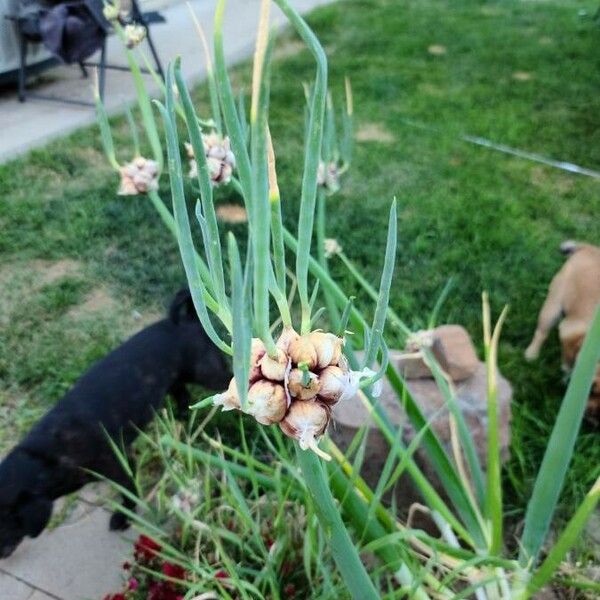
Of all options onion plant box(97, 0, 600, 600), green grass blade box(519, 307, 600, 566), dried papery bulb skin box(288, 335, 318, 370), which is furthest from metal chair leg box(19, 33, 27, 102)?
dried papery bulb skin box(288, 335, 318, 370)

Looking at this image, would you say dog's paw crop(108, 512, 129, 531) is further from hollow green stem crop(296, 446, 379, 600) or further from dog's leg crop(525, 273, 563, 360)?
dog's leg crop(525, 273, 563, 360)

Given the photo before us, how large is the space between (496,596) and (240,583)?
1.63ft

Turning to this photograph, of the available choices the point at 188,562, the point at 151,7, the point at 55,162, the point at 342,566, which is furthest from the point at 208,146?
the point at 151,7

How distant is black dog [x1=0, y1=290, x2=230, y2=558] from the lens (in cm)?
190

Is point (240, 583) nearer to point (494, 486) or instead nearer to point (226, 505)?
point (226, 505)

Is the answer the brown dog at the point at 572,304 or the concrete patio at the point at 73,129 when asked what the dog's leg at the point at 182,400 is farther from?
the brown dog at the point at 572,304

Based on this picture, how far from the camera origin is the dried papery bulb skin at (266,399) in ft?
2.11

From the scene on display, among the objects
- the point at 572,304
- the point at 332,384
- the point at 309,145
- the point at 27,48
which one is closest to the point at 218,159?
the point at 309,145

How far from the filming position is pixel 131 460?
221 cm

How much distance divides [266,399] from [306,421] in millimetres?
42

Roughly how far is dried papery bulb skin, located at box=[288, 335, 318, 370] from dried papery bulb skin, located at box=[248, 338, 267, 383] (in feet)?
0.09

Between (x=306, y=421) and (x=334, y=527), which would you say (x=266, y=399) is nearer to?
(x=306, y=421)

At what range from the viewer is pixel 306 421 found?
0.65 m

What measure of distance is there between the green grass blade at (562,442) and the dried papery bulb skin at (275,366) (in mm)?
585
